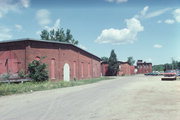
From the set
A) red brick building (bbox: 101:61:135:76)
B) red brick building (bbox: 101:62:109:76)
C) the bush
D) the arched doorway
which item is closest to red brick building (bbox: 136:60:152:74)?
red brick building (bbox: 101:61:135:76)

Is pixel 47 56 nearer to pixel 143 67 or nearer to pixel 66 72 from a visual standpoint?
pixel 66 72

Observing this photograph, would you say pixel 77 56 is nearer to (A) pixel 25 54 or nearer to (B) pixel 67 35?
(A) pixel 25 54

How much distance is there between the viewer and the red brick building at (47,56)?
2632 centimetres

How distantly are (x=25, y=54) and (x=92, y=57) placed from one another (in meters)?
21.4

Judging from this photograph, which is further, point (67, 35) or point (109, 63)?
point (67, 35)

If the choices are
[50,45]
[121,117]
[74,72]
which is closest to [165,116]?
[121,117]

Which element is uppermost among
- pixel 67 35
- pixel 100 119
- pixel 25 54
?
pixel 67 35

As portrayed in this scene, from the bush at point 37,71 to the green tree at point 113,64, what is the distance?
38320mm

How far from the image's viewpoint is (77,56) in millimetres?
36500

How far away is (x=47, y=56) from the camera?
28.9 metres

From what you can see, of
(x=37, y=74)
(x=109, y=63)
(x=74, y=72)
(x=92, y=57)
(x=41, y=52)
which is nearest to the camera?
(x=37, y=74)

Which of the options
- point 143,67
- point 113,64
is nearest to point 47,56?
point 113,64

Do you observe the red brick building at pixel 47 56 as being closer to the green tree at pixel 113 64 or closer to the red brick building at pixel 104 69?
the green tree at pixel 113 64

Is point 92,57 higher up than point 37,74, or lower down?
higher up
